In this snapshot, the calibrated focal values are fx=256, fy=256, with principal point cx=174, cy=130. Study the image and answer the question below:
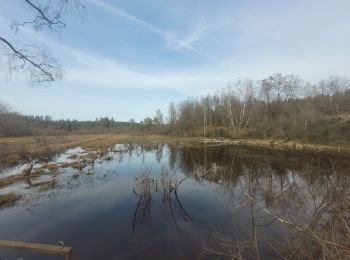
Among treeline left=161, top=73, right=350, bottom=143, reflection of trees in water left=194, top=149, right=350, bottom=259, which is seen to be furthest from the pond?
treeline left=161, top=73, right=350, bottom=143

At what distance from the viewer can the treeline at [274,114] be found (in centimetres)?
4881

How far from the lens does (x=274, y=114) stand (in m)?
67.9

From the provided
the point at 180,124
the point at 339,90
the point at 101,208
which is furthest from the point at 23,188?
the point at 339,90

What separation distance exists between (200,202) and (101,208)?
5.66 metres

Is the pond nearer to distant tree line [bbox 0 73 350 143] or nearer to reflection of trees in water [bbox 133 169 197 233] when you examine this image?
reflection of trees in water [bbox 133 169 197 233]

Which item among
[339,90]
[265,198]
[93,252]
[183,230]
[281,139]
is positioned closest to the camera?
[93,252]

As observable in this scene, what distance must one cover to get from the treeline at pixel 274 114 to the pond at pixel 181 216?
110ft

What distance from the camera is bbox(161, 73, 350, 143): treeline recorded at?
48812 mm

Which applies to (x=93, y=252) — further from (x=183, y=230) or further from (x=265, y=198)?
(x=265, y=198)

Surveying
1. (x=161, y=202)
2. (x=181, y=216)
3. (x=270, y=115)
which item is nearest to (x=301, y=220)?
(x=181, y=216)

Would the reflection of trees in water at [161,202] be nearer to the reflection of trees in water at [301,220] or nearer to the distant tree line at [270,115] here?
the reflection of trees in water at [301,220]

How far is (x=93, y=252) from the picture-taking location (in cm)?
950

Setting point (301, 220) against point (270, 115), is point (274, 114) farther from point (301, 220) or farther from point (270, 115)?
point (301, 220)

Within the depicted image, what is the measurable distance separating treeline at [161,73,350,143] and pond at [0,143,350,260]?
33646 mm
